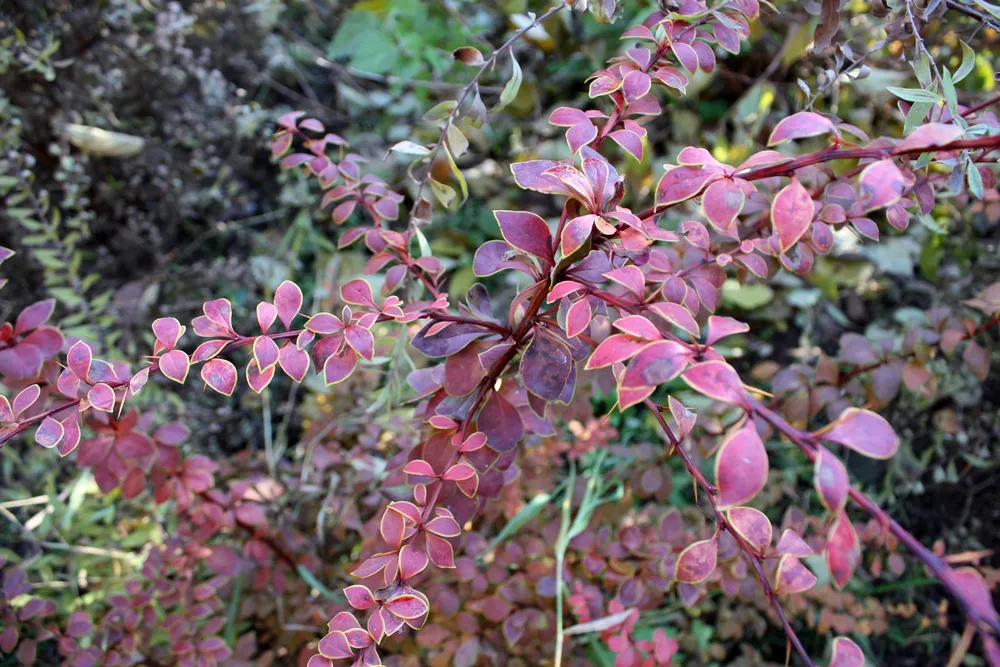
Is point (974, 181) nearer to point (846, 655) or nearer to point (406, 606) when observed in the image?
point (846, 655)

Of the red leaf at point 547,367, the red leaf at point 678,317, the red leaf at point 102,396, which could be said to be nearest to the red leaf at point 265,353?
the red leaf at point 102,396

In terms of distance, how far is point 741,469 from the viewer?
40 centimetres

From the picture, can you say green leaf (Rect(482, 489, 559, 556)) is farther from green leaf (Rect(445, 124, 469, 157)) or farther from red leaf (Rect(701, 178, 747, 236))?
red leaf (Rect(701, 178, 747, 236))

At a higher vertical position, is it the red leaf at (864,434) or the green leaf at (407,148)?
the red leaf at (864,434)

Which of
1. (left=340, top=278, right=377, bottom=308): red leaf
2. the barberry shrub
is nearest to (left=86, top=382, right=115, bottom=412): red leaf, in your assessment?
Result: the barberry shrub

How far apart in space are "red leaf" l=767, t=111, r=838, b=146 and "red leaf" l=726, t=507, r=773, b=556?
0.87ft

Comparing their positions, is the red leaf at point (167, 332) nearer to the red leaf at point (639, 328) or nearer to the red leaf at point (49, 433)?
the red leaf at point (49, 433)

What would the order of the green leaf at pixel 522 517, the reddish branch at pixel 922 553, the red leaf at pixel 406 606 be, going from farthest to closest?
the green leaf at pixel 522 517
the red leaf at pixel 406 606
the reddish branch at pixel 922 553

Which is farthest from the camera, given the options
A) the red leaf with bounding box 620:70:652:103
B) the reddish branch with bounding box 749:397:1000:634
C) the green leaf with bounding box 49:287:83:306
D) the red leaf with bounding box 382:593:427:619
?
the green leaf with bounding box 49:287:83:306

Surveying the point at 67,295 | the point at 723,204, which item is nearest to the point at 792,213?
the point at 723,204

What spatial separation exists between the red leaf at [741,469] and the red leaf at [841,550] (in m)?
0.05

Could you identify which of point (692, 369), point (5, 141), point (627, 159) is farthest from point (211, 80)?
point (692, 369)

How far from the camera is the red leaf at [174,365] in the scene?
23.5 inches

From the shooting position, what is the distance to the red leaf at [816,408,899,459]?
385 millimetres
